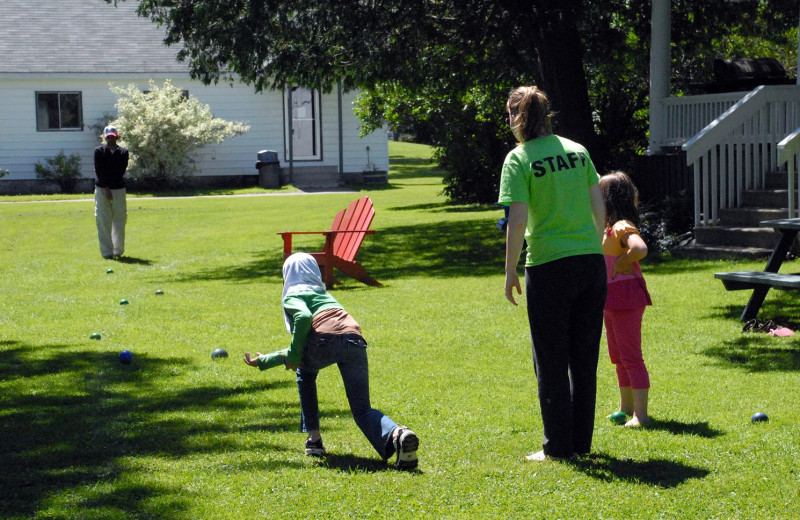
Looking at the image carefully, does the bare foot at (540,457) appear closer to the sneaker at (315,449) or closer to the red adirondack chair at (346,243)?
the sneaker at (315,449)

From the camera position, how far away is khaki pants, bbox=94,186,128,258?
1591 centimetres

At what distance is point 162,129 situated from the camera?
30.0 meters

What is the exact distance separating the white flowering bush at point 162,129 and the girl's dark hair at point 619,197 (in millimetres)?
25737

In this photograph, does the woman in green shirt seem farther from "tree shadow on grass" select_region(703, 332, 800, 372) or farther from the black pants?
"tree shadow on grass" select_region(703, 332, 800, 372)

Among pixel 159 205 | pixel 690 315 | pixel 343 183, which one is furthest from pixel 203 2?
pixel 343 183

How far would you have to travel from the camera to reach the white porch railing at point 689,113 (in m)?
15.2

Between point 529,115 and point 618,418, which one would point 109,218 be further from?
point 529,115

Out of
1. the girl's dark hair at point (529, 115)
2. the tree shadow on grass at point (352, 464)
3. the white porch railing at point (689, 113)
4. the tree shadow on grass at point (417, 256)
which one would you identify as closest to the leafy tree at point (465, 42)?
the white porch railing at point (689, 113)

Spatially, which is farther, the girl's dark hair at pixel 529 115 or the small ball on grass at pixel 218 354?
the small ball on grass at pixel 218 354

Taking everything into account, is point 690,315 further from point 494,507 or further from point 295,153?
point 295,153

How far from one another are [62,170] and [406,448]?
28263 mm

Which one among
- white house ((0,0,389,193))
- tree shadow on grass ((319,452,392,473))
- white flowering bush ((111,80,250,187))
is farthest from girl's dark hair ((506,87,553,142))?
white flowering bush ((111,80,250,187))

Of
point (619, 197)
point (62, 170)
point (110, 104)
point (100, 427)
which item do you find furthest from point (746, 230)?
point (110, 104)

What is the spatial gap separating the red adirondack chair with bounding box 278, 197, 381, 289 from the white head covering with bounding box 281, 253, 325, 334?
644 cm
